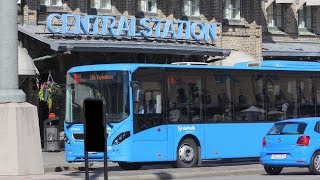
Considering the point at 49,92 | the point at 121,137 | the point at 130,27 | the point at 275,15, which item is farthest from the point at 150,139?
the point at 275,15

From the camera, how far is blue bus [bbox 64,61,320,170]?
24.1 m

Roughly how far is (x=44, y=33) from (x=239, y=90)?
29.4ft

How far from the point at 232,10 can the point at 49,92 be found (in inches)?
509

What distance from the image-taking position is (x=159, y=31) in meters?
36.1

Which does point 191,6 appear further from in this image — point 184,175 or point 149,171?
point 184,175

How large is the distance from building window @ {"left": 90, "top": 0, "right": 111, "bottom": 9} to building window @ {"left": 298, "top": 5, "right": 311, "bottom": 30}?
13.8 metres

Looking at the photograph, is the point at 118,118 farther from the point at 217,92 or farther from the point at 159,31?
the point at 159,31

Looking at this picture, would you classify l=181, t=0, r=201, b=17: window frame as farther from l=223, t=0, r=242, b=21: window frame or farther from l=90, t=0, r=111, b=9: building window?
l=90, t=0, r=111, b=9: building window

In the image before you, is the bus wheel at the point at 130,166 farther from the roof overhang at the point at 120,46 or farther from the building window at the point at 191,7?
the building window at the point at 191,7

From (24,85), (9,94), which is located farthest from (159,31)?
(9,94)

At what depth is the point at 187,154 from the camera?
2545cm

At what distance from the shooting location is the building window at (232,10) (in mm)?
41969

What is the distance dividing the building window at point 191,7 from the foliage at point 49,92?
9.34 meters

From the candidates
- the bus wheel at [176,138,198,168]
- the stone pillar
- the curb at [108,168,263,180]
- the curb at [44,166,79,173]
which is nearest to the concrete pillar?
the stone pillar
